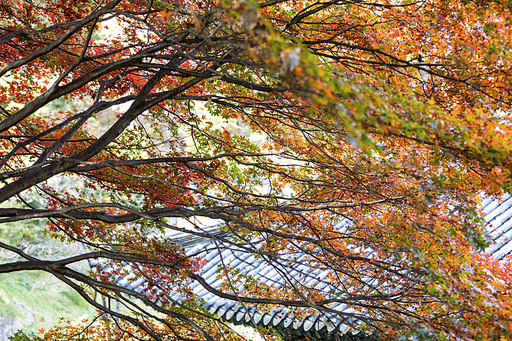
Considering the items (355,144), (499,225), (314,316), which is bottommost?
(314,316)

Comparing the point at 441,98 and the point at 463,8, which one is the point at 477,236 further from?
the point at 463,8

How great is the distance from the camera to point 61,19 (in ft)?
17.7

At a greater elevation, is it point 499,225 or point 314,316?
point 499,225

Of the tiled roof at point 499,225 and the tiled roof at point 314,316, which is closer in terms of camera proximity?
the tiled roof at point 314,316

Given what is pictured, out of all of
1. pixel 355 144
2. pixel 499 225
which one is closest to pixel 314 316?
pixel 499 225

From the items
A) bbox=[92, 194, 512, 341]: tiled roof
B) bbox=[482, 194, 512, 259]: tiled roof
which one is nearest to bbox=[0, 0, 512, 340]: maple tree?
bbox=[92, 194, 512, 341]: tiled roof

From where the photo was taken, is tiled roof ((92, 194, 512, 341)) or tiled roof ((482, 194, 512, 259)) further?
tiled roof ((482, 194, 512, 259))

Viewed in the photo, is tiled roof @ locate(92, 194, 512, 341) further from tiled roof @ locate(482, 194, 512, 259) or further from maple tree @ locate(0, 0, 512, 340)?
maple tree @ locate(0, 0, 512, 340)

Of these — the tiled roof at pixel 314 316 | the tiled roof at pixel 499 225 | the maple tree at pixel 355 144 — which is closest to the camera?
the maple tree at pixel 355 144

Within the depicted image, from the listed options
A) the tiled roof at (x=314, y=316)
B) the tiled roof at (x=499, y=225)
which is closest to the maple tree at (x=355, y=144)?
the tiled roof at (x=314, y=316)

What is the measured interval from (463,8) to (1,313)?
16.1m

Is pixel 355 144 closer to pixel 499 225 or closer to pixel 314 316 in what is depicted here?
pixel 314 316

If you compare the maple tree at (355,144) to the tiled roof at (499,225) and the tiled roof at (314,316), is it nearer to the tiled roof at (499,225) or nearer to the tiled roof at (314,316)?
the tiled roof at (314,316)

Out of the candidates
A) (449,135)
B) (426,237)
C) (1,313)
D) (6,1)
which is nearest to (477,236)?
(426,237)
